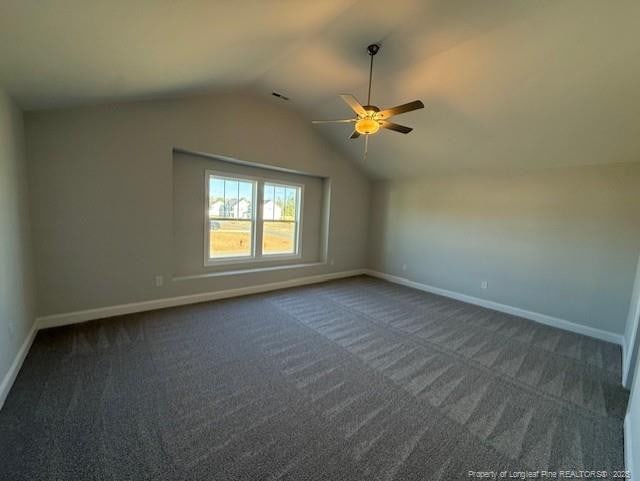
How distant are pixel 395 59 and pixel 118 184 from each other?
3.68 metres

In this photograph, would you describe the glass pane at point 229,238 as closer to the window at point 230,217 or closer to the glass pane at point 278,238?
the window at point 230,217

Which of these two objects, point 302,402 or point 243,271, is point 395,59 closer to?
point 302,402

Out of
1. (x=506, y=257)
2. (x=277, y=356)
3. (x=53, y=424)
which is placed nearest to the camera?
(x=53, y=424)

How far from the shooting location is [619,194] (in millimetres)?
3381

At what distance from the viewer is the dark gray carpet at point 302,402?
5.04 feet

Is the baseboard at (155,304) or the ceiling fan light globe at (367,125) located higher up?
the ceiling fan light globe at (367,125)

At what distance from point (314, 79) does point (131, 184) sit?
2.80 m

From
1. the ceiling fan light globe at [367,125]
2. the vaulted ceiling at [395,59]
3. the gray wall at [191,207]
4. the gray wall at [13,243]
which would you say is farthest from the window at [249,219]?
the ceiling fan light globe at [367,125]

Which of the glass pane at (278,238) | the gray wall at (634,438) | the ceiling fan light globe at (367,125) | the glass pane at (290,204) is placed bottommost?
the gray wall at (634,438)

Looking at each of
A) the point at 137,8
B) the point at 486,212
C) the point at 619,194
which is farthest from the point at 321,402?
the point at 619,194

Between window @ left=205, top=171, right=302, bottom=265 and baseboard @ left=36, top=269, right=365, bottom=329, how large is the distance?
1.81 ft

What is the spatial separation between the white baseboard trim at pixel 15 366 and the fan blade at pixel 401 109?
3780mm

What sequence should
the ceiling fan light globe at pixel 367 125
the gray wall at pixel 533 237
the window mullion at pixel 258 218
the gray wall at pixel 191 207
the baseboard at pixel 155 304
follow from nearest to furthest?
the ceiling fan light globe at pixel 367 125, the baseboard at pixel 155 304, the gray wall at pixel 533 237, the gray wall at pixel 191 207, the window mullion at pixel 258 218

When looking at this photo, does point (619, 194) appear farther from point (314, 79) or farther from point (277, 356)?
point (277, 356)
